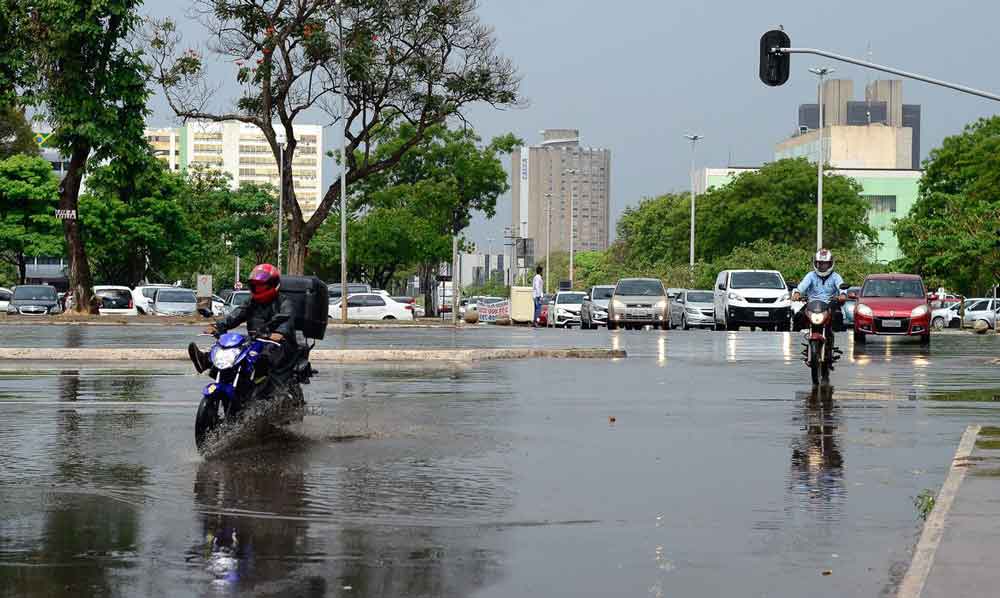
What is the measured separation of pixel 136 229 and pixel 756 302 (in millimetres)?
41333

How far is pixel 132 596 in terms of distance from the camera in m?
6.57

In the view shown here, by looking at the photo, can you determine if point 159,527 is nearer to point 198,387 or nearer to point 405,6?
point 198,387

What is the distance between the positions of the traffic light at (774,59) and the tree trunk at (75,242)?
24.3 m

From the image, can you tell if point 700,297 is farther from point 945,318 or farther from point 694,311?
point 945,318

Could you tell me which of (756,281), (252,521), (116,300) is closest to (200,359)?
(252,521)

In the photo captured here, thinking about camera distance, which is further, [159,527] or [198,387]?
[198,387]

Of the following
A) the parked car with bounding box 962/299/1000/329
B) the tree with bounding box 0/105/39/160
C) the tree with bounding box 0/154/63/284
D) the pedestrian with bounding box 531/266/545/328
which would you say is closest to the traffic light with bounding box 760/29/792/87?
the pedestrian with bounding box 531/266/545/328

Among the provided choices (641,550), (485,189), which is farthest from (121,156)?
(641,550)

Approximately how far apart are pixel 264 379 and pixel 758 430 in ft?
15.1

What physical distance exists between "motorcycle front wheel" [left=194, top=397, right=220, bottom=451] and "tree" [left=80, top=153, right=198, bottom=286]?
211 ft

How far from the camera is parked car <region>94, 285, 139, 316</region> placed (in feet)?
195

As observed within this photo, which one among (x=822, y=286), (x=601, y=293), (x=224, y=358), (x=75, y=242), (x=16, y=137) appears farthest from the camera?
(x=16, y=137)

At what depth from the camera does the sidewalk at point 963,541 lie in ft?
21.6

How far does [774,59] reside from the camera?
33875 millimetres
